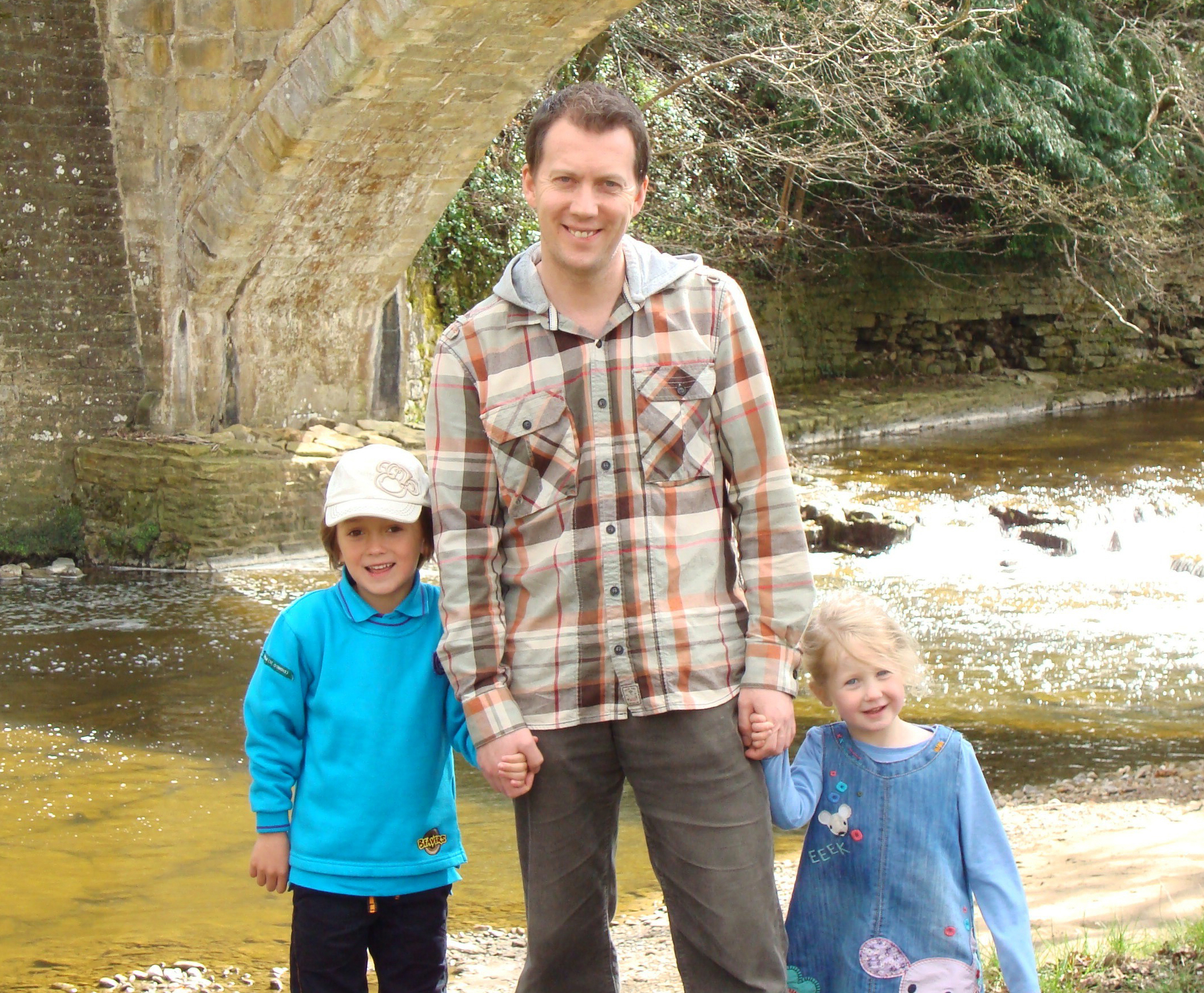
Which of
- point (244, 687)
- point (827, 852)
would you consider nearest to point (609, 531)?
point (827, 852)

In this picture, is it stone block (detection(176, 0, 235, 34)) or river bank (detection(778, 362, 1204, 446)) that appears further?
river bank (detection(778, 362, 1204, 446))

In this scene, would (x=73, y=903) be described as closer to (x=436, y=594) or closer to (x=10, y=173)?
(x=436, y=594)

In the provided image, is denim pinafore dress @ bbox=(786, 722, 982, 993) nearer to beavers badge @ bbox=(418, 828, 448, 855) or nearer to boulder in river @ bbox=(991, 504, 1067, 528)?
beavers badge @ bbox=(418, 828, 448, 855)

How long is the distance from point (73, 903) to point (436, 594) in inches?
69.5

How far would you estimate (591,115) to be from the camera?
1920 millimetres

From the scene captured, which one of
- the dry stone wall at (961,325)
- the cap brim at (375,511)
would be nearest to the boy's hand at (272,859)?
the cap brim at (375,511)

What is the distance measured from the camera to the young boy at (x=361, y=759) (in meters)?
2.10

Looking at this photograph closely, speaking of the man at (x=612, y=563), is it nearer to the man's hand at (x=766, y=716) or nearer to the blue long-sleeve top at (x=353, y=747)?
the man's hand at (x=766, y=716)

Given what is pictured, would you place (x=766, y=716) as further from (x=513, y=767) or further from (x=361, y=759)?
(x=361, y=759)

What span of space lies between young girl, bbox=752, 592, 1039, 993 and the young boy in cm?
54

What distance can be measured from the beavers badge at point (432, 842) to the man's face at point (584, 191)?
0.88m

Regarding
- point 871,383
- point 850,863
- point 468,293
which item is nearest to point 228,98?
point 468,293

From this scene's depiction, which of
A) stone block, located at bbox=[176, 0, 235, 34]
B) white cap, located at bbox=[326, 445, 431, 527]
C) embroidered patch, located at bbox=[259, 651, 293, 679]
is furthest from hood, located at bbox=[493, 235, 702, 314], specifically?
stone block, located at bbox=[176, 0, 235, 34]

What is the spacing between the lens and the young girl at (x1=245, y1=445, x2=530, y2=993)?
210 cm
